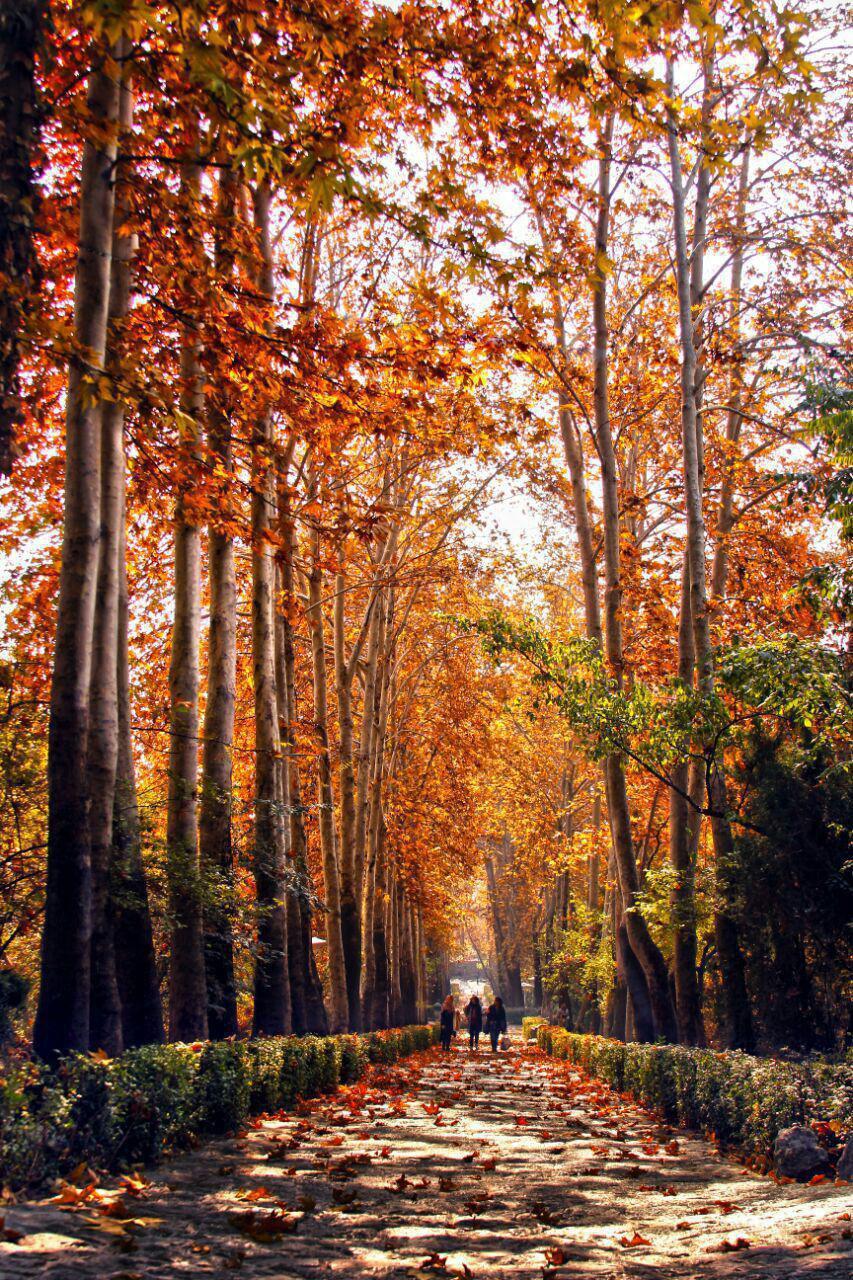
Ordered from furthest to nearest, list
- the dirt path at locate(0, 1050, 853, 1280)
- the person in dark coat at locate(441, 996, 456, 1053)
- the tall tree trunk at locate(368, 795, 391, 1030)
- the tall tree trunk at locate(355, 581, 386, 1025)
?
the person in dark coat at locate(441, 996, 456, 1053) → the tall tree trunk at locate(368, 795, 391, 1030) → the tall tree trunk at locate(355, 581, 386, 1025) → the dirt path at locate(0, 1050, 853, 1280)

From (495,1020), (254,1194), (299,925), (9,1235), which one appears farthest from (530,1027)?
(9,1235)

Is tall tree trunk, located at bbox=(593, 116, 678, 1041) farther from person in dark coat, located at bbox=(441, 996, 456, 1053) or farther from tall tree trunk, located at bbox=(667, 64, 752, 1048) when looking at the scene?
person in dark coat, located at bbox=(441, 996, 456, 1053)

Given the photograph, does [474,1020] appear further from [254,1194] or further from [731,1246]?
[731,1246]

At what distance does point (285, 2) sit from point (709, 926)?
13680 millimetres

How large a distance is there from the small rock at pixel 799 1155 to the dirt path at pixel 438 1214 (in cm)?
18

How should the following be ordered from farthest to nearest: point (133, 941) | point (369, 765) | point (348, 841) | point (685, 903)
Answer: point (369, 765), point (348, 841), point (685, 903), point (133, 941)

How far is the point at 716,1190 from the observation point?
695cm

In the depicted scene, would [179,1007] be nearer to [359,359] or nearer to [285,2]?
[359,359]

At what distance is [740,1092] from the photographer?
859cm

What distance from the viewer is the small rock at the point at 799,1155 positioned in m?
6.81

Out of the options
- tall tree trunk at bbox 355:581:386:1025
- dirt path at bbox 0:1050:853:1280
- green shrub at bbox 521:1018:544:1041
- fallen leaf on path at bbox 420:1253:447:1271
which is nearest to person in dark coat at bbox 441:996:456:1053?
tall tree trunk at bbox 355:581:386:1025

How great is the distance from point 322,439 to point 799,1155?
8064mm

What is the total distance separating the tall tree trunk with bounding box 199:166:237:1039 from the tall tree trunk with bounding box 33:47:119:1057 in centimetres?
211

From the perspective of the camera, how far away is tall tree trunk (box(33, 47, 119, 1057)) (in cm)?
679
